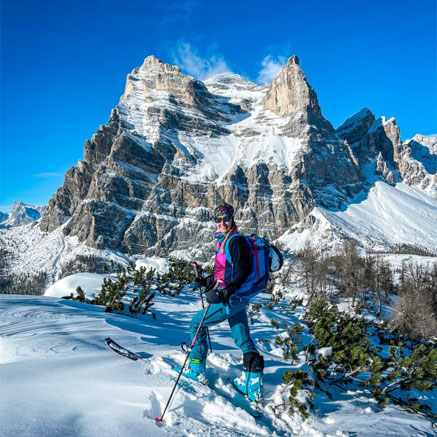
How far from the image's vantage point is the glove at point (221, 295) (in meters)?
3.10

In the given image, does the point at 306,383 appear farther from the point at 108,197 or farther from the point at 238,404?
the point at 108,197

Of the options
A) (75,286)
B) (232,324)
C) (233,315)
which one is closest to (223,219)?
(233,315)

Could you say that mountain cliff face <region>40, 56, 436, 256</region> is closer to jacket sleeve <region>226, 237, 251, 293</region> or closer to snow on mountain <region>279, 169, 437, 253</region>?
snow on mountain <region>279, 169, 437, 253</region>

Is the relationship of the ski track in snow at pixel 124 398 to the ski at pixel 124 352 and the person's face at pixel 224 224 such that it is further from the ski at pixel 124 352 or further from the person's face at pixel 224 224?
the person's face at pixel 224 224

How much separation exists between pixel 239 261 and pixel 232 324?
834 mm

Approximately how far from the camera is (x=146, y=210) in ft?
446

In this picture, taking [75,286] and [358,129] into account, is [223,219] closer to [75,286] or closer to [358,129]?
[75,286]

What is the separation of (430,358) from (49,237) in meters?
167

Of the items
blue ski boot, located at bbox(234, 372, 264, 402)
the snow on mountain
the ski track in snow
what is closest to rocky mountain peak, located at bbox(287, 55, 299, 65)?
the snow on mountain

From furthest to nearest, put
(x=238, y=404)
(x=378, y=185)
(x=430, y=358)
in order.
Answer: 1. (x=378, y=185)
2. (x=430, y=358)
3. (x=238, y=404)

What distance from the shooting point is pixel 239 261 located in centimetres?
318

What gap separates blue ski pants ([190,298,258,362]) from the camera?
3.25 meters

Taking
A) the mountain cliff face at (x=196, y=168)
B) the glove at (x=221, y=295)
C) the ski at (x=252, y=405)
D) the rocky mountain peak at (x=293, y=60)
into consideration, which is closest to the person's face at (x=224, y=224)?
the glove at (x=221, y=295)

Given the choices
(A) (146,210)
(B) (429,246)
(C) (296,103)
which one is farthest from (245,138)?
(B) (429,246)
